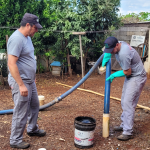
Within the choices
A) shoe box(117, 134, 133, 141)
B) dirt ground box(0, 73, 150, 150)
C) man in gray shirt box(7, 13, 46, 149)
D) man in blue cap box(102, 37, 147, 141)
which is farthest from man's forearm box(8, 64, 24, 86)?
shoe box(117, 134, 133, 141)

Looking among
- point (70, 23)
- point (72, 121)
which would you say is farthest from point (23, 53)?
point (70, 23)

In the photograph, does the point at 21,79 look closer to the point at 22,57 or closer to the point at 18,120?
the point at 22,57

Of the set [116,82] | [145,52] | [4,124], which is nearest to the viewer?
[4,124]

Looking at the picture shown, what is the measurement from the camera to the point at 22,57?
116 inches

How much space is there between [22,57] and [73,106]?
9.38ft

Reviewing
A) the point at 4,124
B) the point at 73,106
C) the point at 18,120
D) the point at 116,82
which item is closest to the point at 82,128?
the point at 18,120

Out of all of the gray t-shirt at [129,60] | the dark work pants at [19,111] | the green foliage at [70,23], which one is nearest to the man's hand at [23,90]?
the dark work pants at [19,111]

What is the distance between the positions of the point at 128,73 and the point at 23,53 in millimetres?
1665

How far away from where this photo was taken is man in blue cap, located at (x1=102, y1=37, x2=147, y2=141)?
328 cm

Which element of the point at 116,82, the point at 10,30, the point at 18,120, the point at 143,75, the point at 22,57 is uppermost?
the point at 10,30

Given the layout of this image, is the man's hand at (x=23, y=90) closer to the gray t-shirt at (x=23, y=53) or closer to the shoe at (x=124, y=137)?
the gray t-shirt at (x=23, y=53)

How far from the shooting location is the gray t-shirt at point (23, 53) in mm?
2768

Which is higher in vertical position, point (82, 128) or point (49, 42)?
point (49, 42)

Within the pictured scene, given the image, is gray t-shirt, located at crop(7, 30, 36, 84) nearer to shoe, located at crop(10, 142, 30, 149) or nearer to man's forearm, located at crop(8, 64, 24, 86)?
man's forearm, located at crop(8, 64, 24, 86)
